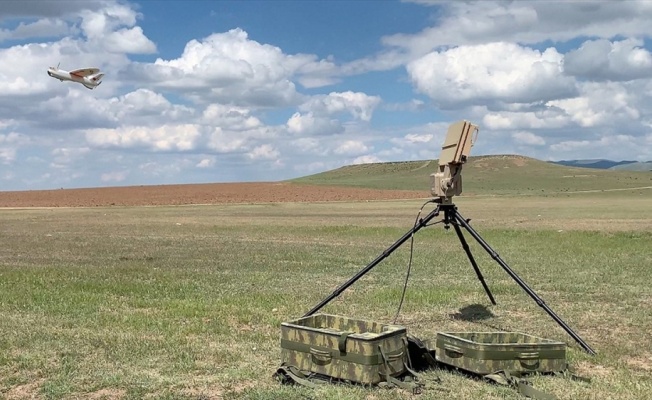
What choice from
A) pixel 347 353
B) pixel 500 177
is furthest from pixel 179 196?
pixel 500 177

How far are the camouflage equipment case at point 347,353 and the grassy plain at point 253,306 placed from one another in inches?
8.1

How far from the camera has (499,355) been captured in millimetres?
6762

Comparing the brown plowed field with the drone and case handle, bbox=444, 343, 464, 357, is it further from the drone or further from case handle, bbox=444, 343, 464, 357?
case handle, bbox=444, 343, 464, 357

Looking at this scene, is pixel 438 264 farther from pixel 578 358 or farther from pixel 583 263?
pixel 578 358

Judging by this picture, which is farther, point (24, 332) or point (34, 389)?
point (24, 332)

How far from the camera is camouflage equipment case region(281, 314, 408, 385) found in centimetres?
635

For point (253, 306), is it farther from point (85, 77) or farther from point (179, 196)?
point (179, 196)

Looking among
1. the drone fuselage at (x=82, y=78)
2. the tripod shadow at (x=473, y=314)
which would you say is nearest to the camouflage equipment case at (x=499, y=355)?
the tripod shadow at (x=473, y=314)

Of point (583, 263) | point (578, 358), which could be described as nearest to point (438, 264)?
point (583, 263)

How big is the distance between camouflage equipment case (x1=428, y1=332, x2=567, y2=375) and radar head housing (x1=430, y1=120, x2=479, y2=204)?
7.05 feet

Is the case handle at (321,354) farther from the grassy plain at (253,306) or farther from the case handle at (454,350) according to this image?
the case handle at (454,350)

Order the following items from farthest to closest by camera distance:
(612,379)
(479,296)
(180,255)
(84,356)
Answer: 1. (180,255)
2. (479,296)
3. (84,356)
4. (612,379)

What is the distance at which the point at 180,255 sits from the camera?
63.2 ft

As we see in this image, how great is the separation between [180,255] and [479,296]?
1007 cm
